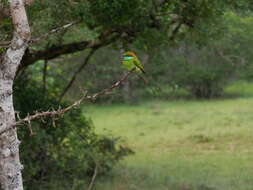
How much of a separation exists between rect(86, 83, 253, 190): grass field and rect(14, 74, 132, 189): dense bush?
2.11ft

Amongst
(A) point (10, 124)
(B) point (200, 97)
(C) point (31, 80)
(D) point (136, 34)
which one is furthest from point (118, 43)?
(B) point (200, 97)

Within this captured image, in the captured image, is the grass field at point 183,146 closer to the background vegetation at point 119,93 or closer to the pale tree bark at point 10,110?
the background vegetation at point 119,93

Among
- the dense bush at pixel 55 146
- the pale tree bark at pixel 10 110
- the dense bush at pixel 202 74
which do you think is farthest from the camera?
the dense bush at pixel 202 74

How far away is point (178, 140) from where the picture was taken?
16469mm

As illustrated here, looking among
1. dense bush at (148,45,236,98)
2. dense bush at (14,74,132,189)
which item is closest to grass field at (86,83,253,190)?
dense bush at (14,74,132,189)

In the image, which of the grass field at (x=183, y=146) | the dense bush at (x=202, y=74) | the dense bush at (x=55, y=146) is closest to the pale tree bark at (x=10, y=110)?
the dense bush at (x=55, y=146)

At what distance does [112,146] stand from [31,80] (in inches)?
87.7

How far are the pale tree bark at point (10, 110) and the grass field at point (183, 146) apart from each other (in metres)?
5.55

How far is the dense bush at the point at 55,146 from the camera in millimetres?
9086

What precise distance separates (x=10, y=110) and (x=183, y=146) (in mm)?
11881

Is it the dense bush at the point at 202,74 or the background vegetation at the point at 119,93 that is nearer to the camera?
the background vegetation at the point at 119,93

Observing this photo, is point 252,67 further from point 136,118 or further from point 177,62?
point 177,62

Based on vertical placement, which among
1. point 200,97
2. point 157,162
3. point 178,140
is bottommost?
point 200,97

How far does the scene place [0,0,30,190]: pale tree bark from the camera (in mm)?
3871
